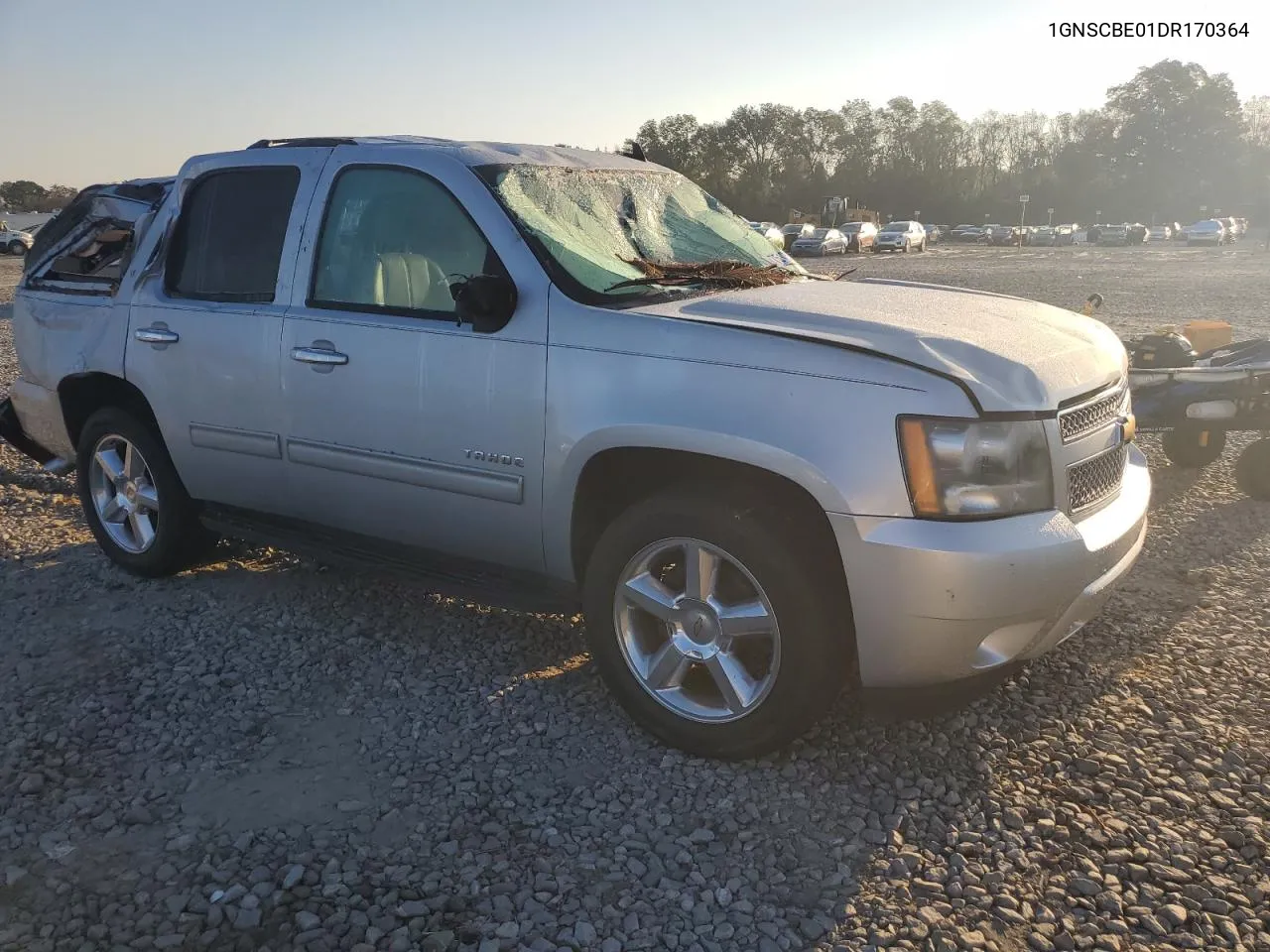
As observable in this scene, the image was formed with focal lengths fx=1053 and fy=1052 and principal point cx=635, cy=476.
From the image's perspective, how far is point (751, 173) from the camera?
83.9 m

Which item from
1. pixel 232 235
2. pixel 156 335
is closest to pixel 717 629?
pixel 232 235

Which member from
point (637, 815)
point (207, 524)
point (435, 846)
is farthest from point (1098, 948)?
point (207, 524)

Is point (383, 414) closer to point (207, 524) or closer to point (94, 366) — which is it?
point (207, 524)

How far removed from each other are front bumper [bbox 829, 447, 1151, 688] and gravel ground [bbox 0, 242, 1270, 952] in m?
0.47

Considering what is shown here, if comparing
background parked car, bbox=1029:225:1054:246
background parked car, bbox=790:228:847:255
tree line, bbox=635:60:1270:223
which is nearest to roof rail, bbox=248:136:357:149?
background parked car, bbox=790:228:847:255

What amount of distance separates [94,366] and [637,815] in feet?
11.3

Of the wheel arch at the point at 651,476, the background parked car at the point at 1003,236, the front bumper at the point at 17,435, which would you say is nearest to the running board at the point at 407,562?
the wheel arch at the point at 651,476

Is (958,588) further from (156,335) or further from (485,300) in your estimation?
(156,335)

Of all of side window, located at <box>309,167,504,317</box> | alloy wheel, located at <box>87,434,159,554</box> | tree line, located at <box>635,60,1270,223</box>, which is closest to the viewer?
side window, located at <box>309,167,504,317</box>

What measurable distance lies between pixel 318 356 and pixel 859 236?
46.7m

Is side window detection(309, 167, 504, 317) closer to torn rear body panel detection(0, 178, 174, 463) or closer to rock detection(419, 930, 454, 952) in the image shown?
torn rear body panel detection(0, 178, 174, 463)

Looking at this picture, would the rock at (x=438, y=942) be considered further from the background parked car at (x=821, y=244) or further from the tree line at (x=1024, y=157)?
the tree line at (x=1024, y=157)

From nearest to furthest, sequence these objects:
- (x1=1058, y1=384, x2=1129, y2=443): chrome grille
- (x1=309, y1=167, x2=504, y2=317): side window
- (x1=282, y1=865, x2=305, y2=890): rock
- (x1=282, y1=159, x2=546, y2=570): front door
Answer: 1. (x1=282, y1=865, x2=305, y2=890): rock
2. (x1=1058, y1=384, x2=1129, y2=443): chrome grille
3. (x1=282, y1=159, x2=546, y2=570): front door
4. (x1=309, y1=167, x2=504, y2=317): side window

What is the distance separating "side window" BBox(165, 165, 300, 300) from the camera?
4.36m
